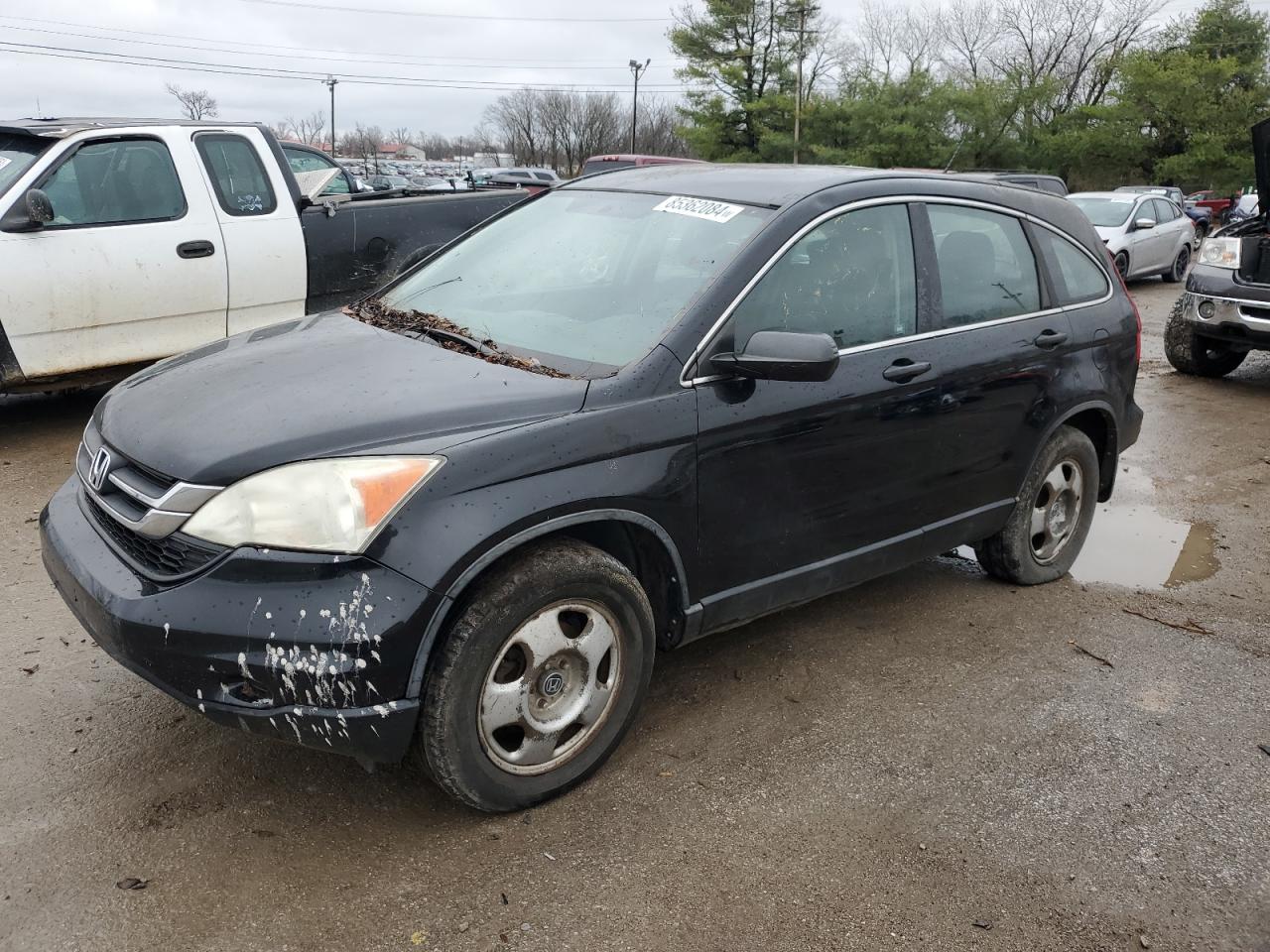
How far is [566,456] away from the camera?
9.03 ft

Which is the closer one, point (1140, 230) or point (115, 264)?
point (115, 264)

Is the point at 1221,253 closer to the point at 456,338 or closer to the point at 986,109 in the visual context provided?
the point at 456,338

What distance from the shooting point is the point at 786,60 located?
151 ft

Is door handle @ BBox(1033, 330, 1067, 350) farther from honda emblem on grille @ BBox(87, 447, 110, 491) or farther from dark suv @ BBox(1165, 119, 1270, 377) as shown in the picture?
dark suv @ BBox(1165, 119, 1270, 377)

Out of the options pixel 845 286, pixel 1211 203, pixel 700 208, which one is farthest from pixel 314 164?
pixel 1211 203

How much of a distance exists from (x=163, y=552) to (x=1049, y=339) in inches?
133

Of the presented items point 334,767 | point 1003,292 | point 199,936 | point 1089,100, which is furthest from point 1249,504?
point 1089,100

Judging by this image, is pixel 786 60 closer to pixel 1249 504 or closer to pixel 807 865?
pixel 1249 504

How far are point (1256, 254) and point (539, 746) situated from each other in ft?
27.8

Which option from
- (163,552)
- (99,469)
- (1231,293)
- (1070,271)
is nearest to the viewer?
(163,552)

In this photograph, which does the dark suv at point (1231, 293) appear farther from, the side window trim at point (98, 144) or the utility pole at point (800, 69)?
the utility pole at point (800, 69)

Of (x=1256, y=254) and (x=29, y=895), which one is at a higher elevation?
(x=1256, y=254)

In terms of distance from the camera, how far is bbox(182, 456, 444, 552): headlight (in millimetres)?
2467

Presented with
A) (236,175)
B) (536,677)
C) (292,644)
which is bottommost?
(536,677)
